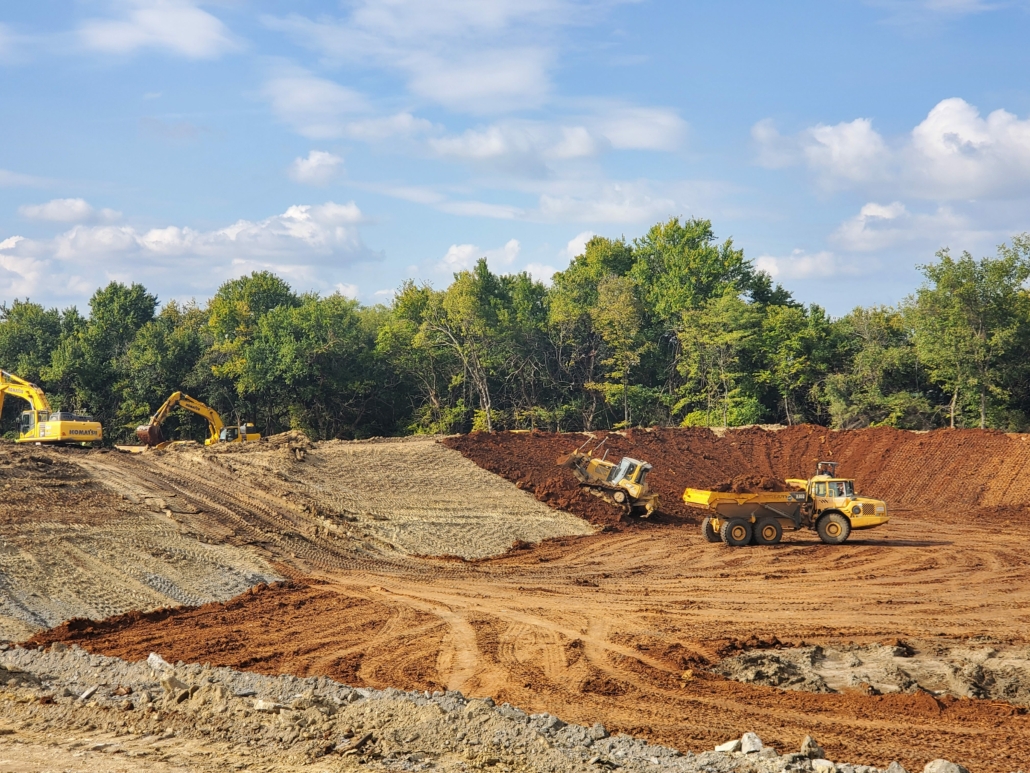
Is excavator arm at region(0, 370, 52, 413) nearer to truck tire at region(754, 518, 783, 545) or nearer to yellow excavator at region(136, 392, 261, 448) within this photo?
yellow excavator at region(136, 392, 261, 448)

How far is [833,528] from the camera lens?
83.8 ft

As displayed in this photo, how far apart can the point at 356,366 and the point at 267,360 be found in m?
5.36

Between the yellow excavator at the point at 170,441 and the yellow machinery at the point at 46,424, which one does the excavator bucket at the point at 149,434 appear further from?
the yellow machinery at the point at 46,424

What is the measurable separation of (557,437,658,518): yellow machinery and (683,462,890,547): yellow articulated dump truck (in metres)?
3.65

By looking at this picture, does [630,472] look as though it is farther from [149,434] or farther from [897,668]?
[149,434]

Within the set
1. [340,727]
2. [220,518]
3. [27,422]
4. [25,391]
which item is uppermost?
[25,391]

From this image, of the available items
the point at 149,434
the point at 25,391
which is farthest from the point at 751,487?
the point at 25,391

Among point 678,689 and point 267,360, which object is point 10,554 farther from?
point 267,360

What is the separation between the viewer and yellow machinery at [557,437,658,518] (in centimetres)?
2905

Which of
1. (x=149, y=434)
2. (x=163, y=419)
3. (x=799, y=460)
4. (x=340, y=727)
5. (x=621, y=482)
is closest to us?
(x=340, y=727)

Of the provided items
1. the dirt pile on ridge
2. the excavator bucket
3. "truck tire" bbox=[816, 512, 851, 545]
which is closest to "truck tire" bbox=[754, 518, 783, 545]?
"truck tire" bbox=[816, 512, 851, 545]

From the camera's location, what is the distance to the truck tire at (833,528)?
25.4 m

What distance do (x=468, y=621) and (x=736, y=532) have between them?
Answer: 37.3 ft

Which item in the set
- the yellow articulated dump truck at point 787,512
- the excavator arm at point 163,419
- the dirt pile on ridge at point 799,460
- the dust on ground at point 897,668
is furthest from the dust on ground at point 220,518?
the dust on ground at point 897,668
